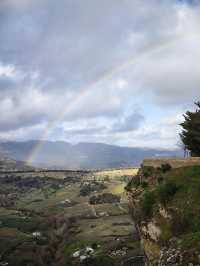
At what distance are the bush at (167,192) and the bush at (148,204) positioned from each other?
1736 mm

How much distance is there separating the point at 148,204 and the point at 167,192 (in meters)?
4.14

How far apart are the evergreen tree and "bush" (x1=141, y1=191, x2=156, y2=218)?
1736cm

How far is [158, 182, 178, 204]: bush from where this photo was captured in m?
48.6

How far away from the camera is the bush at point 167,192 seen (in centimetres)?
4863

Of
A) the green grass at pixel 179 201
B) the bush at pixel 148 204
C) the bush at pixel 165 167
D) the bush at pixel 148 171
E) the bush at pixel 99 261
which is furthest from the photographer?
the bush at pixel 99 261

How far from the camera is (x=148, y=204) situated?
171 feet

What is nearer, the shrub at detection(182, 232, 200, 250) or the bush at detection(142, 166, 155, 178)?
the shrub at detection(182, 232, 200, 250)

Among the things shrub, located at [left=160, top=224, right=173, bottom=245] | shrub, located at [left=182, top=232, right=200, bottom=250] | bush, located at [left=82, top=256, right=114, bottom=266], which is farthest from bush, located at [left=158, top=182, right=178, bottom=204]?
bush, located at [left=82, top=256, right=114, bottom=266]

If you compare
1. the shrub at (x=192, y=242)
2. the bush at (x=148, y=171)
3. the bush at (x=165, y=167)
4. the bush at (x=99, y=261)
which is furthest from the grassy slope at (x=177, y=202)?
the bush at (x=99, y=261)

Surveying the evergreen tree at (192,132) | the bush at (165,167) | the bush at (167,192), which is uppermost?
the evergreen tree at (192,132)

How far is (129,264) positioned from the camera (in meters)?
119

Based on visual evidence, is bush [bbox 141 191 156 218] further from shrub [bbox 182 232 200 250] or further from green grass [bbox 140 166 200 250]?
shrub [bbox 182 232 200 250]

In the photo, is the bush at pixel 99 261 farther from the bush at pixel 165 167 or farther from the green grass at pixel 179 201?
the green grass at pixel 179 201

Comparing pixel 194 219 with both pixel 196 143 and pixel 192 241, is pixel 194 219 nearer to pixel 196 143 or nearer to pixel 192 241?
pixel 192 241
